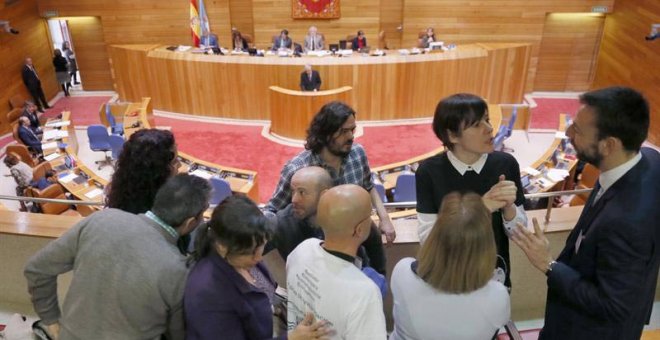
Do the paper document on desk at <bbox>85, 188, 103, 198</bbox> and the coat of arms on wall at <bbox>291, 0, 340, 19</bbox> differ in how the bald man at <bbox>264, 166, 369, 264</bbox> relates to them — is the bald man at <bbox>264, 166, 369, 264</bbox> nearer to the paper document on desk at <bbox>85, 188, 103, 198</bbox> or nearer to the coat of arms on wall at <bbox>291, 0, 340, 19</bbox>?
the paper document on desk at <bbox>85, 188, 103, 198</bbox>

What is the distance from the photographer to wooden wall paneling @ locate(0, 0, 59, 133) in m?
11.0

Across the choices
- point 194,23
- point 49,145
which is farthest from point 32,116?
point 194,23

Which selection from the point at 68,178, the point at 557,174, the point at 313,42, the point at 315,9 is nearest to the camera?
the point at 68,178

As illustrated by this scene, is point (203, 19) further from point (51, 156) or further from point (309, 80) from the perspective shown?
point (51, 156)

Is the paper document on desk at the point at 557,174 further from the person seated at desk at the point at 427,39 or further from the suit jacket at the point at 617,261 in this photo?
the suit jacket at the point at 617,261

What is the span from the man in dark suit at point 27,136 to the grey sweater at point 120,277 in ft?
26.3

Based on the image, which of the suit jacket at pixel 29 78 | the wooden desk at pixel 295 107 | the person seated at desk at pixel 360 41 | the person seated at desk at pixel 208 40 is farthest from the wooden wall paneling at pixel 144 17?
the wooden desk at pixel 295 107

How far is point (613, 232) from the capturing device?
5.65 ft

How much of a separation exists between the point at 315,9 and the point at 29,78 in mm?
6989

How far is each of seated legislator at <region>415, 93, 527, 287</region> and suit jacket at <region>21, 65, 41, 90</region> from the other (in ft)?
39.7

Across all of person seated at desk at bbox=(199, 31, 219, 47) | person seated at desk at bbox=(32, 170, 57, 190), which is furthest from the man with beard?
person seated at desk at bbox=(199, 31, 219, 47)

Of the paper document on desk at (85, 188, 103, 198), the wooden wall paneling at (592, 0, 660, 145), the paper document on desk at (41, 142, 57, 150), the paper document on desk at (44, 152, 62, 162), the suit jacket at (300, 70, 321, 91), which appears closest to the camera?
the paper document on desk at (85, 188, 103, 198)

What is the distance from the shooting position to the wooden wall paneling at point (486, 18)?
1200 cm

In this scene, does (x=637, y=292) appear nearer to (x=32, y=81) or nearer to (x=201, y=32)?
(x=201, y=32)
